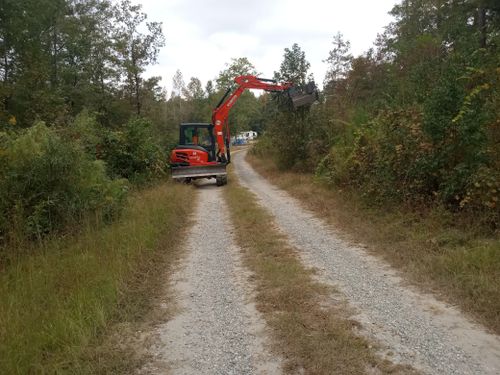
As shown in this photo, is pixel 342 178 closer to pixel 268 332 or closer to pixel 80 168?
pixel 80 168

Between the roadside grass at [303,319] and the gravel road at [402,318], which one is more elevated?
the roadside grass at [303,319]

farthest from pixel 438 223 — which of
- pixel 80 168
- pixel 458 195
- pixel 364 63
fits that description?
pixel 364 63

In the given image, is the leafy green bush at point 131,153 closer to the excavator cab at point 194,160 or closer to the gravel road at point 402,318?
the excavator cab at point 194,160

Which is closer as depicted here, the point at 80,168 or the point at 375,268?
the point at 375,268

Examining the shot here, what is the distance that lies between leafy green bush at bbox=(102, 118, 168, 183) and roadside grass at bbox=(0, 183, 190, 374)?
6.80m

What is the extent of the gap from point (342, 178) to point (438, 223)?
195 inches

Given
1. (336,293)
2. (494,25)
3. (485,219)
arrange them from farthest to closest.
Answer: (494,25)
(485,219)
(336,293)

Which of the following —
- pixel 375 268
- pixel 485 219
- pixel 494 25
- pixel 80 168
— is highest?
pixel 494 25

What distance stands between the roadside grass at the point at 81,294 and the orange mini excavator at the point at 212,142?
318 inches

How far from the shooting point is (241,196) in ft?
43.7

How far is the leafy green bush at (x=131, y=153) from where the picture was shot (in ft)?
49.1

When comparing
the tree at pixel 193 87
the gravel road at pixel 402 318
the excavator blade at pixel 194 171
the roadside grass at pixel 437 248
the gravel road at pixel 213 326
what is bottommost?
the gravel road at pixel 402 318

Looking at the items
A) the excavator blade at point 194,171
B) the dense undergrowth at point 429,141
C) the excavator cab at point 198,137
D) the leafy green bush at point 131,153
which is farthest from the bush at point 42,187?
the excavator cab at point 198,137

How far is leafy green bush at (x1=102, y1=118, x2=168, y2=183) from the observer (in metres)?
15.0
